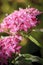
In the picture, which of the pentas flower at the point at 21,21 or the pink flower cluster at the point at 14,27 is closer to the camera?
the pink flower cluster at the point at 14,27

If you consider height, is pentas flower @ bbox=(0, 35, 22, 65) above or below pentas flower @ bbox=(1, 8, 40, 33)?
below

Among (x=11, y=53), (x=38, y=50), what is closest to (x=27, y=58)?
(x=11, y=53)

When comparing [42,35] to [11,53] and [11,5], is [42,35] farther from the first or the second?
[11,53]

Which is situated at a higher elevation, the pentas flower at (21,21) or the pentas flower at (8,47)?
the pentas flower at (21,21)

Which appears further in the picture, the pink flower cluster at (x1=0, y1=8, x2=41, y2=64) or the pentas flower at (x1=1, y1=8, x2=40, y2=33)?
the pentas flower at (x1=1, y1=8, x2=40, y2=33)
